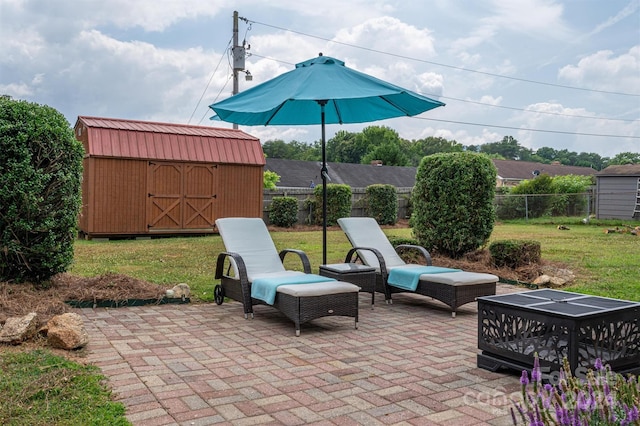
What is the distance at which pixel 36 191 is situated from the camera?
17.3ft

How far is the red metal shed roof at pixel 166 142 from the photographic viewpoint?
13.3 metres

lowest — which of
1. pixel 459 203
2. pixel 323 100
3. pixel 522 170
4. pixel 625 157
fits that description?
pixel 459 203

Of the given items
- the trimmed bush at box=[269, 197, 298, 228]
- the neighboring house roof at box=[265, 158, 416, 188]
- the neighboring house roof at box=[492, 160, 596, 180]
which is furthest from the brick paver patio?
the neighboring house roof at box=[492, 160, 596, 180]

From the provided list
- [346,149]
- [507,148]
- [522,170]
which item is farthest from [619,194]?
[507,148]

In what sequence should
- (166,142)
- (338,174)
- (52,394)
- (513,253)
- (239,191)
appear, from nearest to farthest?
1. (52,394)
2. (513,253)
3. (166,142)
4. (239,191)
5. (338,174)

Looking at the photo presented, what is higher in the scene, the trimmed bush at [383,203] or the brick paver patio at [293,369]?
the trimmed bush at [383,203]

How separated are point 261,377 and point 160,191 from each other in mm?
11268

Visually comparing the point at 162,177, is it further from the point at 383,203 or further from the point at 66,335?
the point at 66,335

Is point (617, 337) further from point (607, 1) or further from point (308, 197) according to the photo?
point (308, 197)

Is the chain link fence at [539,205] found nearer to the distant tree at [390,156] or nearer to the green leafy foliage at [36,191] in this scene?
the green leafy foliage at [36,191]

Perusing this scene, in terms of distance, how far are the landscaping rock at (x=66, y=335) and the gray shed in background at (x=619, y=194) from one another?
22031 millimetres

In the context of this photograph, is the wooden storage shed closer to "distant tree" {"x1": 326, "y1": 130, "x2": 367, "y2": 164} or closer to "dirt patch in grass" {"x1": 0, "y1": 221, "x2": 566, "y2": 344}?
"dirt patch in grass" {"x1": 0, "y1": 221, "x2": 566, "y2": 344}

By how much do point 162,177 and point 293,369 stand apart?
11.2 metres

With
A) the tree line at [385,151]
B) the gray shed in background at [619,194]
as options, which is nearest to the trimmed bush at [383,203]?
the gray shed in background at [619,194]
